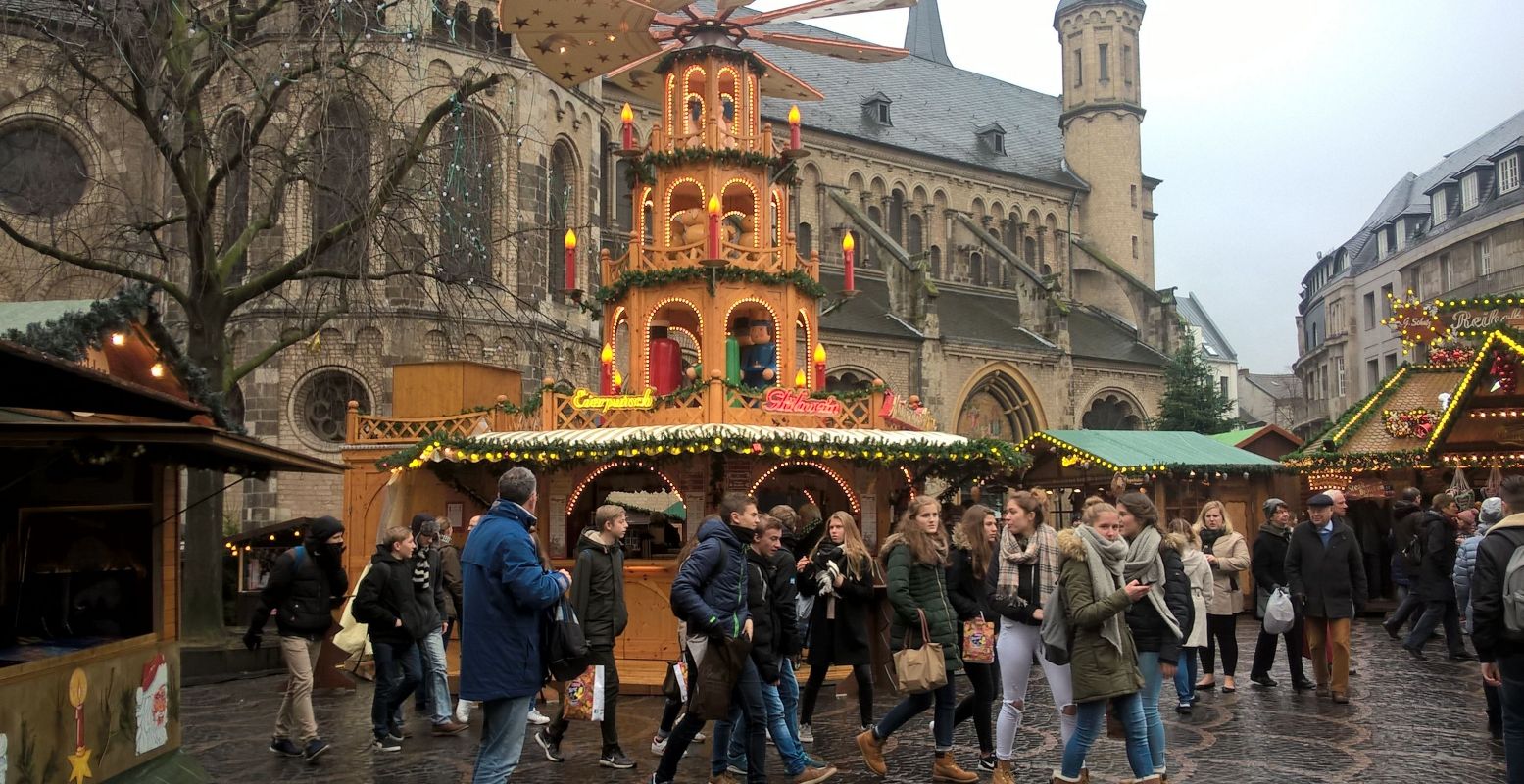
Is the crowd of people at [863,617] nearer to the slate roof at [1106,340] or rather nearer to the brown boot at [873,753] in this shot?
the brown boot at [873,753]

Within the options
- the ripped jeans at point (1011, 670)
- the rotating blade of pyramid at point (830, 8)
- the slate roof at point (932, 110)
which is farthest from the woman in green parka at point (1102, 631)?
the slate roof at point (932, 110)

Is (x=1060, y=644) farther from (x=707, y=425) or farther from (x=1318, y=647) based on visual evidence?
(x=707, y=425)

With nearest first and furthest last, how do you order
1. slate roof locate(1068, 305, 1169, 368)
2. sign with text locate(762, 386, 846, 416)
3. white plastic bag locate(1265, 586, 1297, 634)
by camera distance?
white plastic bag locate(1265, 586, 1297, 634) → sign with text locate(762, 386, 846, 416) → slate roof locate(1068, 305, 1169, 368)

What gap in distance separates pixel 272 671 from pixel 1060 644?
1186 centimetres

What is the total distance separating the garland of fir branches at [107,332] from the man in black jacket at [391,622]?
1580 mm

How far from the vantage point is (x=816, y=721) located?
10461mm

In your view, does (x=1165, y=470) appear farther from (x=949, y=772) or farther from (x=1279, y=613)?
(x=949, y=772)

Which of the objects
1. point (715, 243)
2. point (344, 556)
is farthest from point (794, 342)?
point (344, 556)

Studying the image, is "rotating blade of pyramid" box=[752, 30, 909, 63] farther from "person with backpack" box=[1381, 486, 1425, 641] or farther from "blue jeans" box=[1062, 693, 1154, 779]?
"blue jeans" box=[1062, 693, 1154, 779]

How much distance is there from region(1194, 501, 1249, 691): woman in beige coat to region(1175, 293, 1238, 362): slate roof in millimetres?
68473

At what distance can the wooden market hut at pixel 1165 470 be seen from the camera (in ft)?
65.0

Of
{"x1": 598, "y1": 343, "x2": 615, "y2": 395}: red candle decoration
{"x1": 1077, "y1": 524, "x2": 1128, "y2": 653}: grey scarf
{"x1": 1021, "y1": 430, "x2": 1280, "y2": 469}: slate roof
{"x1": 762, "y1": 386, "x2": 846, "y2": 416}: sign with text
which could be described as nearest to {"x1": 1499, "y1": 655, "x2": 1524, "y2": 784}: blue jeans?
{"x1": 1077, "y1": 524, "x2": 1128, "y2": 653}: grey scarf

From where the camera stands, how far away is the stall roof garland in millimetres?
13312

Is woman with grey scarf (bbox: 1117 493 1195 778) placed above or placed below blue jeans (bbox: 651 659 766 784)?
above
